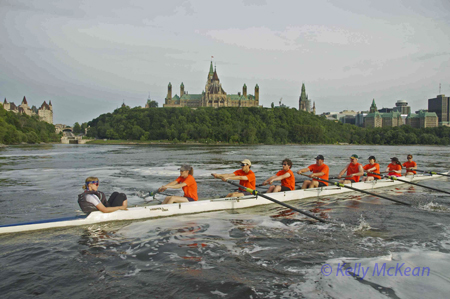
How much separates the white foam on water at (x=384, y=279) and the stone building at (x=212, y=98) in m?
156

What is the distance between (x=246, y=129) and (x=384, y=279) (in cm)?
10941

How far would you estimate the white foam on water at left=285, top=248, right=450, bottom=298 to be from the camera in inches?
191

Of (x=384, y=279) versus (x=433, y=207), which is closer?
(x=384, y=279)

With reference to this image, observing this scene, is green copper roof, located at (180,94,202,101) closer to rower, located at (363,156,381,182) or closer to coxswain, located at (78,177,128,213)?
rower, located at (363,156,381,182)

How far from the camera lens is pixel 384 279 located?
530 cm

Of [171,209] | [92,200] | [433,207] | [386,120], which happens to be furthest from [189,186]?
[386,120]

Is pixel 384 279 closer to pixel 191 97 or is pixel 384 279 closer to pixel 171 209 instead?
pixel 171 209

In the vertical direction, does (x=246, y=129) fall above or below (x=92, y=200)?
above

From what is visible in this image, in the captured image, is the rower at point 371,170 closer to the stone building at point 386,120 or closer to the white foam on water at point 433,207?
the white foam on water at point 433,207

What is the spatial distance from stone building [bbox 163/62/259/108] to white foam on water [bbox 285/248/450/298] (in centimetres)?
15600

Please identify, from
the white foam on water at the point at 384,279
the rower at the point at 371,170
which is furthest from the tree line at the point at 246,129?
the white foam on water at the point at 384,279

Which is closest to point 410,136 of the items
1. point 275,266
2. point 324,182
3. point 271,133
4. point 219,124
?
point 271,133

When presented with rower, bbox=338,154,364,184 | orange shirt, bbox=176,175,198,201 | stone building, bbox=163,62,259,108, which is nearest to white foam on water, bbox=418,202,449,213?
rower, bbox=338,154,364,184

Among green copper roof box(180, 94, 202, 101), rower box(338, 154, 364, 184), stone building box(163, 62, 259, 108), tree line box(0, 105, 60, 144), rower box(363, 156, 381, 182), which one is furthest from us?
green copper roof box(180, 94, 202, 101)
